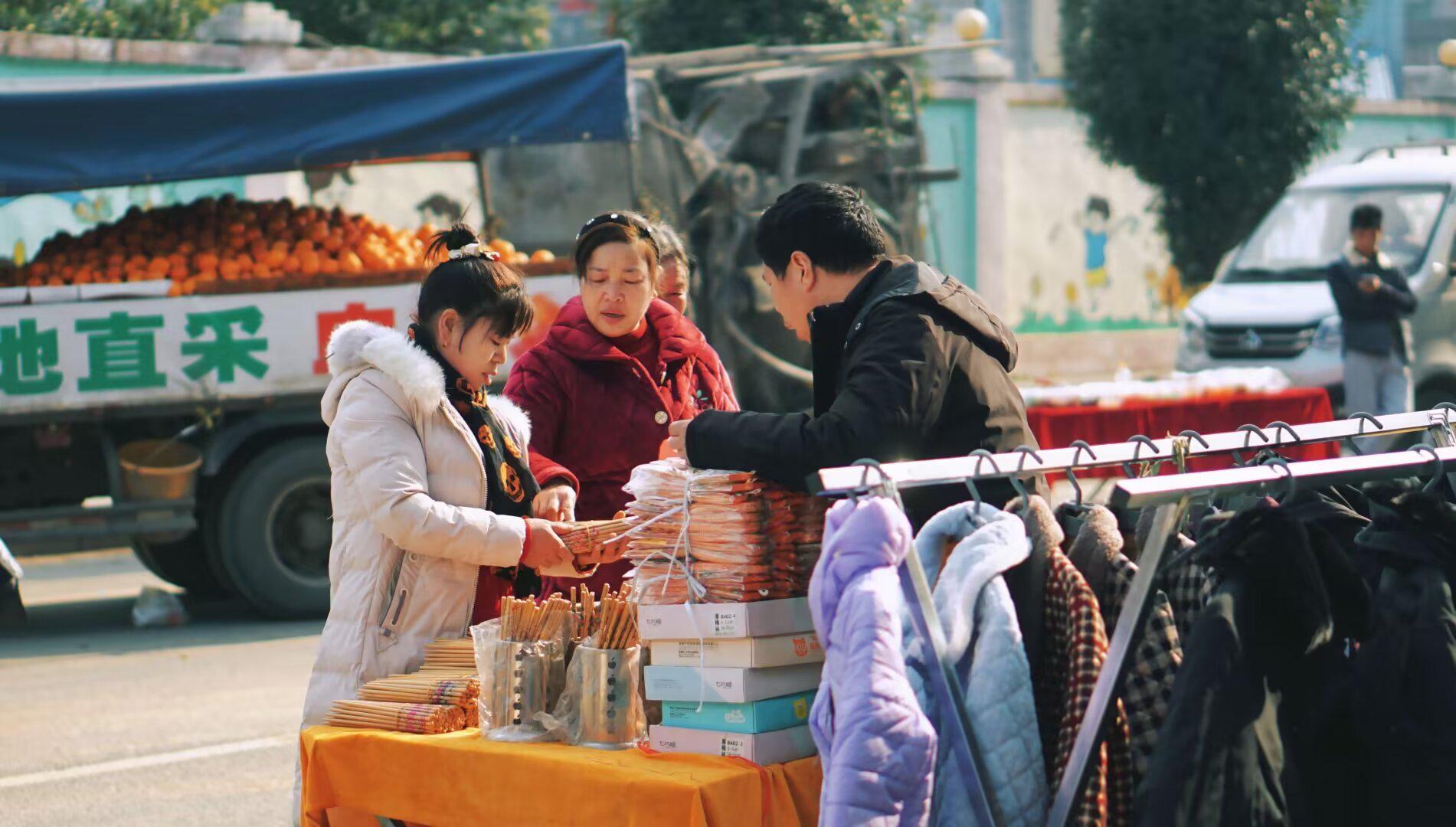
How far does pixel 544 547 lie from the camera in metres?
3.63

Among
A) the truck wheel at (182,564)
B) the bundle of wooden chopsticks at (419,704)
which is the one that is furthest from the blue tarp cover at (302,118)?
the bundle of wooden chopsticks at (419,704)

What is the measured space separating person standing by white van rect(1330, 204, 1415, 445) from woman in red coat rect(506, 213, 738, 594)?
25.7 ft

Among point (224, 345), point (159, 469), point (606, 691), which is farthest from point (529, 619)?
point (159, 469)

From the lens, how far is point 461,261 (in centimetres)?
357

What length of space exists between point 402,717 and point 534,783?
0.40m

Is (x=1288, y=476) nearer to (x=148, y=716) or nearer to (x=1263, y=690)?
(x=1263, y=690)

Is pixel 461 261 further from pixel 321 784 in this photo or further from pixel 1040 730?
pixel 1040 730

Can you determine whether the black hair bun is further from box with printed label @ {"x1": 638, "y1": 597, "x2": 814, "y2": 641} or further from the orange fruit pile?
the orange fruit pile

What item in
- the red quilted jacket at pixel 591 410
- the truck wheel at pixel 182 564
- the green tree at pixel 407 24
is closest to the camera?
the red quilted jacket at pixel 591 410

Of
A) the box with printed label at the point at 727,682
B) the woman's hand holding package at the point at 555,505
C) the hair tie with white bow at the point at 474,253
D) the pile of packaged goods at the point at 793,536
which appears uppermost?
the hair tie with white bow at the point at 474,253

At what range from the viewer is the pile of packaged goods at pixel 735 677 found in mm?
2914

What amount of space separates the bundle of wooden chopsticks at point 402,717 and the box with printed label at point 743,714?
498 millimetres

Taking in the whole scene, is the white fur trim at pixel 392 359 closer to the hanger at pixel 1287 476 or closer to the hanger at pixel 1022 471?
the hanger at pixel 1022 471

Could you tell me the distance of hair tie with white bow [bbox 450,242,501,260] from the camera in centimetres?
361
